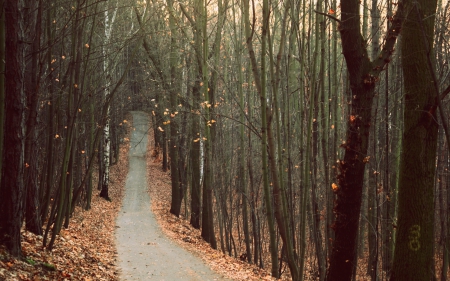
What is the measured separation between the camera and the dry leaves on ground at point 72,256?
6.62 m

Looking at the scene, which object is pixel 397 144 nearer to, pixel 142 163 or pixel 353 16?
pixel 353 16

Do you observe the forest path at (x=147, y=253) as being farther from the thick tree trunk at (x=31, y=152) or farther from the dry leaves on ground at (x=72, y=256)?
the thick tree trunk at (x=31, y=152)

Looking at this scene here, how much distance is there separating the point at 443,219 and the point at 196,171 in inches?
369

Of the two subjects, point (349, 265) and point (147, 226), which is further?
point (147, 226)

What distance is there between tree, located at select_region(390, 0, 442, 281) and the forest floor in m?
5.24

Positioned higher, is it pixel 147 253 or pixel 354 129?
pixel 354 129

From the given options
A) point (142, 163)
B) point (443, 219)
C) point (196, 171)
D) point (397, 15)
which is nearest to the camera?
point (397, 15)

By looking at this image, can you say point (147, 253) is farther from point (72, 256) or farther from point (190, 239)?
point (190, 239)

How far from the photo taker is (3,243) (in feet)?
22.3

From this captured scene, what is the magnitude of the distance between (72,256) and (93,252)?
1.51 metres

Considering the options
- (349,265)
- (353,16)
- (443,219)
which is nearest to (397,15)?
(353,16)

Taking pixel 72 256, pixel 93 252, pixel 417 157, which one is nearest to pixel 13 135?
pixel 72 256

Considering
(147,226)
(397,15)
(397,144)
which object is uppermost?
(397,15)

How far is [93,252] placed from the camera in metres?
10.7
